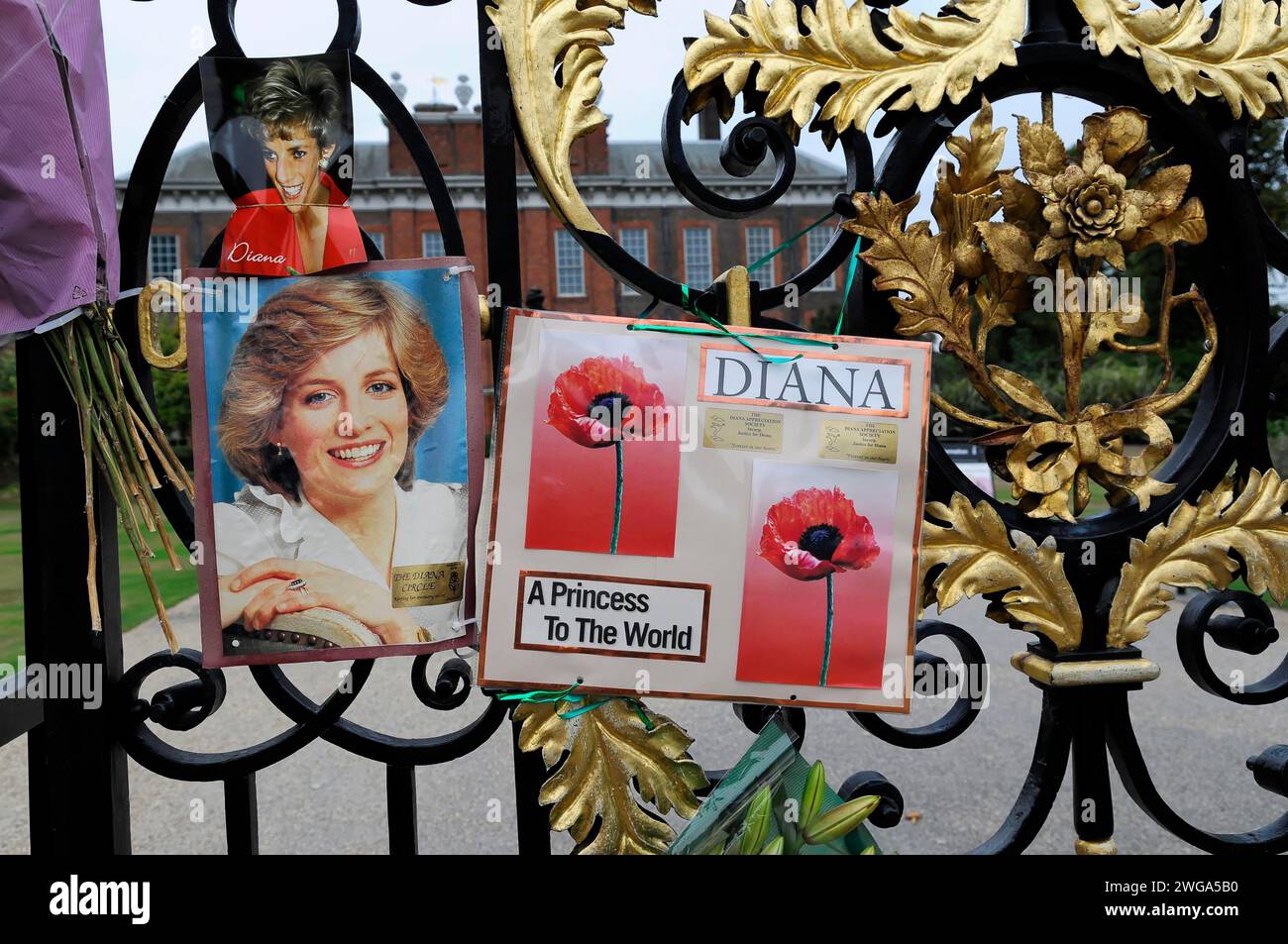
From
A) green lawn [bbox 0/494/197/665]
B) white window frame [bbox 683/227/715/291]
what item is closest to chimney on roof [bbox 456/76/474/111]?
green lawn [bbox 0/494/197/665]

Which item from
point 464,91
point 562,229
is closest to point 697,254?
point 562,229

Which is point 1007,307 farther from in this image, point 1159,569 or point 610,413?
point 610,413

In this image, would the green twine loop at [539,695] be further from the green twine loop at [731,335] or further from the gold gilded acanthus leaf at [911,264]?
the gold gilded acanthus leaf at [911,264]

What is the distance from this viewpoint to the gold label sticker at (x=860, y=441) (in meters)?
1.32

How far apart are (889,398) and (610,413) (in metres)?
0.39

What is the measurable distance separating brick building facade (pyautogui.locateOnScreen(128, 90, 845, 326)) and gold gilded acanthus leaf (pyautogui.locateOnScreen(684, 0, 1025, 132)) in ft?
51.1

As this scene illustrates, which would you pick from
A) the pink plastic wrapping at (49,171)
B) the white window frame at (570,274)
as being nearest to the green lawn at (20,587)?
the pink plastic wrapping at (49,171)

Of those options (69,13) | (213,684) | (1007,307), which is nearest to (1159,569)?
(1007,307)

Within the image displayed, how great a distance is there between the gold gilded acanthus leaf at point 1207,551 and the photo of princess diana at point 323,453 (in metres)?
1.02

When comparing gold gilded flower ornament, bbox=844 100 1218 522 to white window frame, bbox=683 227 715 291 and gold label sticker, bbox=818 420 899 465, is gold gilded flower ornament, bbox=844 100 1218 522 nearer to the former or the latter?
gold label sticker, bbox=818 420 899 465

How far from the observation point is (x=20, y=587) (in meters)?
5.58

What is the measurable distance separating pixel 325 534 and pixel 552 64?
708 mm

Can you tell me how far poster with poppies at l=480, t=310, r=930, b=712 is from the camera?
1.29 m

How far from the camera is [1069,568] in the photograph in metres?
1.41
